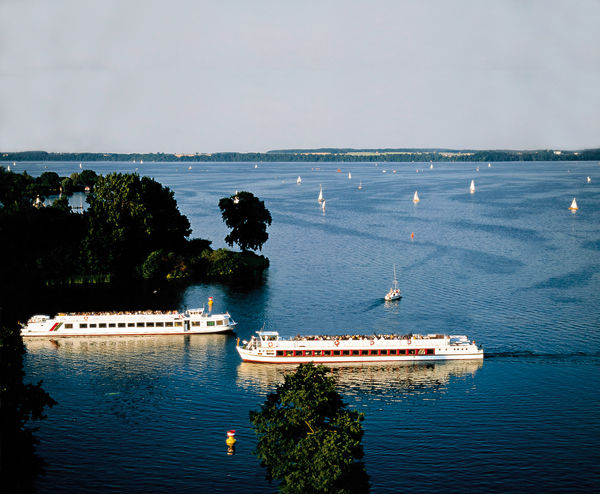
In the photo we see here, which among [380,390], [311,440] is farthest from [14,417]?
[380,390]

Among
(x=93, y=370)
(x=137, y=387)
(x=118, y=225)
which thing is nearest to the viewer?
(x=137, y=387)

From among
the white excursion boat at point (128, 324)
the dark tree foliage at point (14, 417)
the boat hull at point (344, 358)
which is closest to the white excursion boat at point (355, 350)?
the boat hull at point (344, 358)

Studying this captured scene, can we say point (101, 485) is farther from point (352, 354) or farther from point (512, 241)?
point (512, 241)

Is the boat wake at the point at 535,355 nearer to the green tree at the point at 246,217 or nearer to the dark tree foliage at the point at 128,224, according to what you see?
the green tree at the point at 246,217

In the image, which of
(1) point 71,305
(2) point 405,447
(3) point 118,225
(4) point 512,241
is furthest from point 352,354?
(4) point 512,241

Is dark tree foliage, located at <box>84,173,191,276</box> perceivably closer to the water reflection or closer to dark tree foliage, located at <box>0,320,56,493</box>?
the water reflection

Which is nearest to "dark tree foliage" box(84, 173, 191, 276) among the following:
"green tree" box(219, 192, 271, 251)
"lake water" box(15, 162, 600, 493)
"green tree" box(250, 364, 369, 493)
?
"green tree" box(219, 192, 271, 251)

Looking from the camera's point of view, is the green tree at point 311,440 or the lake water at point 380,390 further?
the lake water at point 380,390
